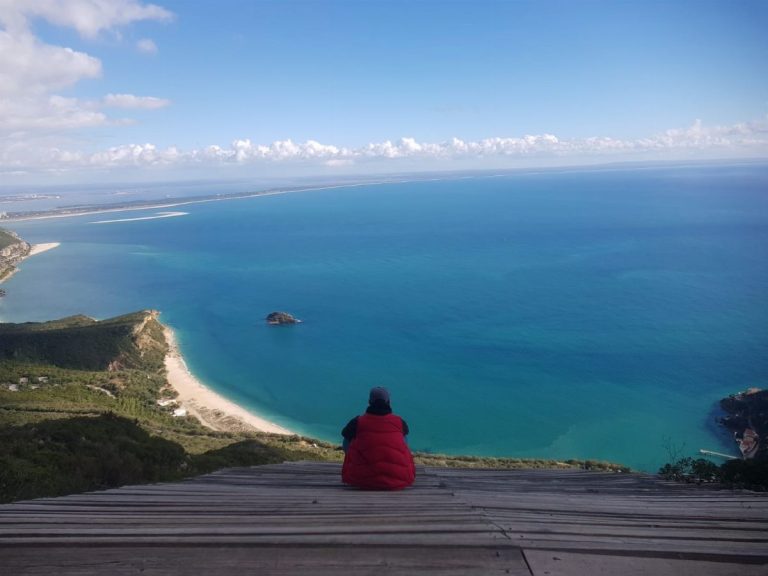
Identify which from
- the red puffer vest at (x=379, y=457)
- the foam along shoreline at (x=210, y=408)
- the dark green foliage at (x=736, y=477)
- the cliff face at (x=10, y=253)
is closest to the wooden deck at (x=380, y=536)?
the red puffer vest at (x=379, y=457)

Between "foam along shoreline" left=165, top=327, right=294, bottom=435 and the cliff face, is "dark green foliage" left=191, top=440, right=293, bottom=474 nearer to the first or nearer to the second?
"foam along shoreline" left=165, top=327, right=294, bottom=435

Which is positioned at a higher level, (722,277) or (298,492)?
(298,492)

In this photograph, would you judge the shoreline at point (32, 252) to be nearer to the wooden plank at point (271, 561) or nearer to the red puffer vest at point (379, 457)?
the red puffer vest at point (379, 457)

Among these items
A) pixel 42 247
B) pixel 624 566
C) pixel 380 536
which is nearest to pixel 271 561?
pixel 380 536

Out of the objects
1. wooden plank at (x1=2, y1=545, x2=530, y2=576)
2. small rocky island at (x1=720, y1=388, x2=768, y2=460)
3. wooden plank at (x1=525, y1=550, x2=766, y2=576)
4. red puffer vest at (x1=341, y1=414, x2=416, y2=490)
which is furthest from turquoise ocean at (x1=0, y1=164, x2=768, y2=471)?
wooden plank at (x1=2, y1=545, x2=530, y2=576)

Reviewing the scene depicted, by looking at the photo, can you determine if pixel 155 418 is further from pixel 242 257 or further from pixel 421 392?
pixel 242 257

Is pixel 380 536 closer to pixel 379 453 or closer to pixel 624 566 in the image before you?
pixel 624 566

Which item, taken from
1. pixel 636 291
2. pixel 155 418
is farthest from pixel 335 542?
pixel 636 291
